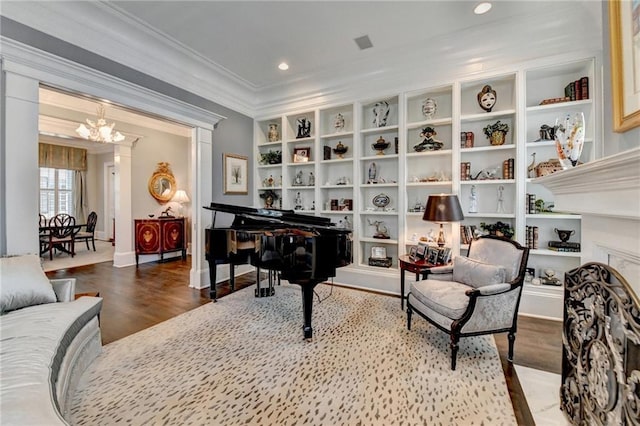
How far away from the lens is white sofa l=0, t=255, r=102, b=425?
1073 mm

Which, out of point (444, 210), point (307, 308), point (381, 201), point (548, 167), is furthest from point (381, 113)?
point (307, 308)

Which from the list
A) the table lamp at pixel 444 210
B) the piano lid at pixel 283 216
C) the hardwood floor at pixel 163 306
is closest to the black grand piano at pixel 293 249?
the piano lid at pixel 283 216

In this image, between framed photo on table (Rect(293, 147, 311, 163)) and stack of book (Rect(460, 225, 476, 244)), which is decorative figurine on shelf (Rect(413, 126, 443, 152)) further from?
framed photo on table (Rect(293, 147, 311, 163))

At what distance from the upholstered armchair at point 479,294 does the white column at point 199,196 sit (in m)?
3.04

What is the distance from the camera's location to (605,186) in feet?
3.51

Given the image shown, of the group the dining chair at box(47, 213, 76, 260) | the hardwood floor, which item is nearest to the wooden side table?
the hardwood floor

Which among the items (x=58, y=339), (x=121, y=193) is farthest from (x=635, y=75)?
(x=121, y=193)

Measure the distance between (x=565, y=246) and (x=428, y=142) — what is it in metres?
1.93

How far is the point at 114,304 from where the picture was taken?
336cm

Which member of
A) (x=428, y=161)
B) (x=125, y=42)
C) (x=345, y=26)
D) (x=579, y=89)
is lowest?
(x=428, y=161)

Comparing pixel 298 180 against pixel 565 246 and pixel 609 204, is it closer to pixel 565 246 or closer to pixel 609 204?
pixel 565 246

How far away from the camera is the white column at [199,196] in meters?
4.03

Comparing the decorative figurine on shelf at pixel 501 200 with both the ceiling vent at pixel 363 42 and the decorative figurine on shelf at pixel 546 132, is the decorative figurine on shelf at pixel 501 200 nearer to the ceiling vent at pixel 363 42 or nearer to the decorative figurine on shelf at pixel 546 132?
the decorative figurine on shelf at pixel 546 132

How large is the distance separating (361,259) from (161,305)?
2782 millimetres
